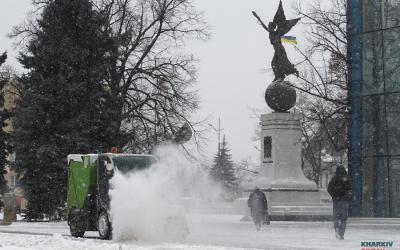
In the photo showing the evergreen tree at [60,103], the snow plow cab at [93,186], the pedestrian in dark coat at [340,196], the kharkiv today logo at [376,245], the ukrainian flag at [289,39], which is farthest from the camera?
the ukrainian flag at [289,39]

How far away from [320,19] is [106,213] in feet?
79.5

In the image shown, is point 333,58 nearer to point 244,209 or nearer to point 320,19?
point 320,19

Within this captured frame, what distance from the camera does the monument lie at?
32513 millimetres

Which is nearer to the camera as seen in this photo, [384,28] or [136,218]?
[136,218]

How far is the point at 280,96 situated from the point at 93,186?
16166mm

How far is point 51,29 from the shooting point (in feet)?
113

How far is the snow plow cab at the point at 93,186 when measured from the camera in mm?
19281

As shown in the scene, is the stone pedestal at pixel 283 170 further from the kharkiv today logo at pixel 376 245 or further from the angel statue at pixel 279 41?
the kharkiv today logo at pixel 376 245

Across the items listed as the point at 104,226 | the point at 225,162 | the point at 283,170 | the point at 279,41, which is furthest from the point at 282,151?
the point at 225,162

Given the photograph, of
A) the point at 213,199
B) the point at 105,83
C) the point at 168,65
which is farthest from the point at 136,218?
the point at 168,65

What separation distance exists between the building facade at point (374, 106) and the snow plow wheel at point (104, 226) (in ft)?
39.1

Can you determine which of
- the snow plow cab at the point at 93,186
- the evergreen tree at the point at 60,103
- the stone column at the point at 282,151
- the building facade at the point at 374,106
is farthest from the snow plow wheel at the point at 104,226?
the stone column at the point at 282,151

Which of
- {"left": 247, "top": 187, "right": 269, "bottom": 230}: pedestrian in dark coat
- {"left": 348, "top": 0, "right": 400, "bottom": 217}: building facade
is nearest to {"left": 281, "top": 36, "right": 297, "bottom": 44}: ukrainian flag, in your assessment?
{"left": 348, "top": 0, "right": 400, "bottom": 217}: building facade

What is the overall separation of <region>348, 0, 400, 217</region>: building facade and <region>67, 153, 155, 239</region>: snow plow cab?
11.0m
